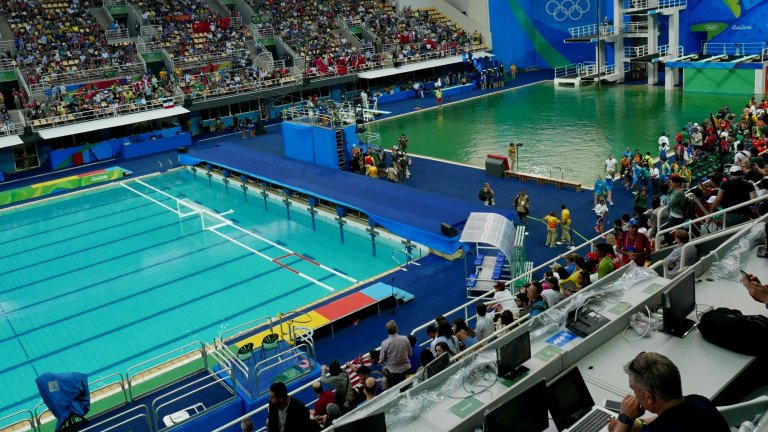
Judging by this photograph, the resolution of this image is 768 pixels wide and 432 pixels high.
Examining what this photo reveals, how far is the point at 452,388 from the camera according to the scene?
628 cm

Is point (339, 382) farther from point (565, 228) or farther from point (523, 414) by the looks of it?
point (565, 228)

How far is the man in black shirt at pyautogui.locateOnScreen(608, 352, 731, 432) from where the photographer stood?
3898mm

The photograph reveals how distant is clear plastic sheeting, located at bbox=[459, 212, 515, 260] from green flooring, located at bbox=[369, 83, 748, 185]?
8.31 m

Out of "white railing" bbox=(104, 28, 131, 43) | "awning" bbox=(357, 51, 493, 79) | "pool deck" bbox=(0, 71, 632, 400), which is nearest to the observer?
"pool deck" bbox=(0, 71, 632, 400)

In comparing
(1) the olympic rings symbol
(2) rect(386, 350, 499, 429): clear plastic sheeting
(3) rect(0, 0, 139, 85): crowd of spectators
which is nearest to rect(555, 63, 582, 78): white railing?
(1) the olympic rings symbol

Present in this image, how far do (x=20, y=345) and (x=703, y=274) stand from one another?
576 inches

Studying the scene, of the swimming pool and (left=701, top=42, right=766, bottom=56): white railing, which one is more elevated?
(left=701, top=42, right=766, bottom=56): white railing

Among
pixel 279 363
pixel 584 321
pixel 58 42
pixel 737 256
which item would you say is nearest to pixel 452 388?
pixel 584 321

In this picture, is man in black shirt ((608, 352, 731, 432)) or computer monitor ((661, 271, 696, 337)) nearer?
man in black shirt ((608, 352, 731, 432))

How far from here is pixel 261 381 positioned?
11664 millimetres

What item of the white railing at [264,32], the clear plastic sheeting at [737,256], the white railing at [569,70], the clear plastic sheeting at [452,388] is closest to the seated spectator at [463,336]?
the clear plastic sheeting at [452,388]

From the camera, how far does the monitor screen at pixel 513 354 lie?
20.2 feet

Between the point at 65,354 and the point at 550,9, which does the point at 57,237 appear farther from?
the point at 550,9

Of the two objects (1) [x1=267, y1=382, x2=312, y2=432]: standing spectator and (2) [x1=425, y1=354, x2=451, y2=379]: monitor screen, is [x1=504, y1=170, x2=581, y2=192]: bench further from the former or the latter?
(1) [x1=267, y1=382, x2=312, y2=432]: standing spectator
